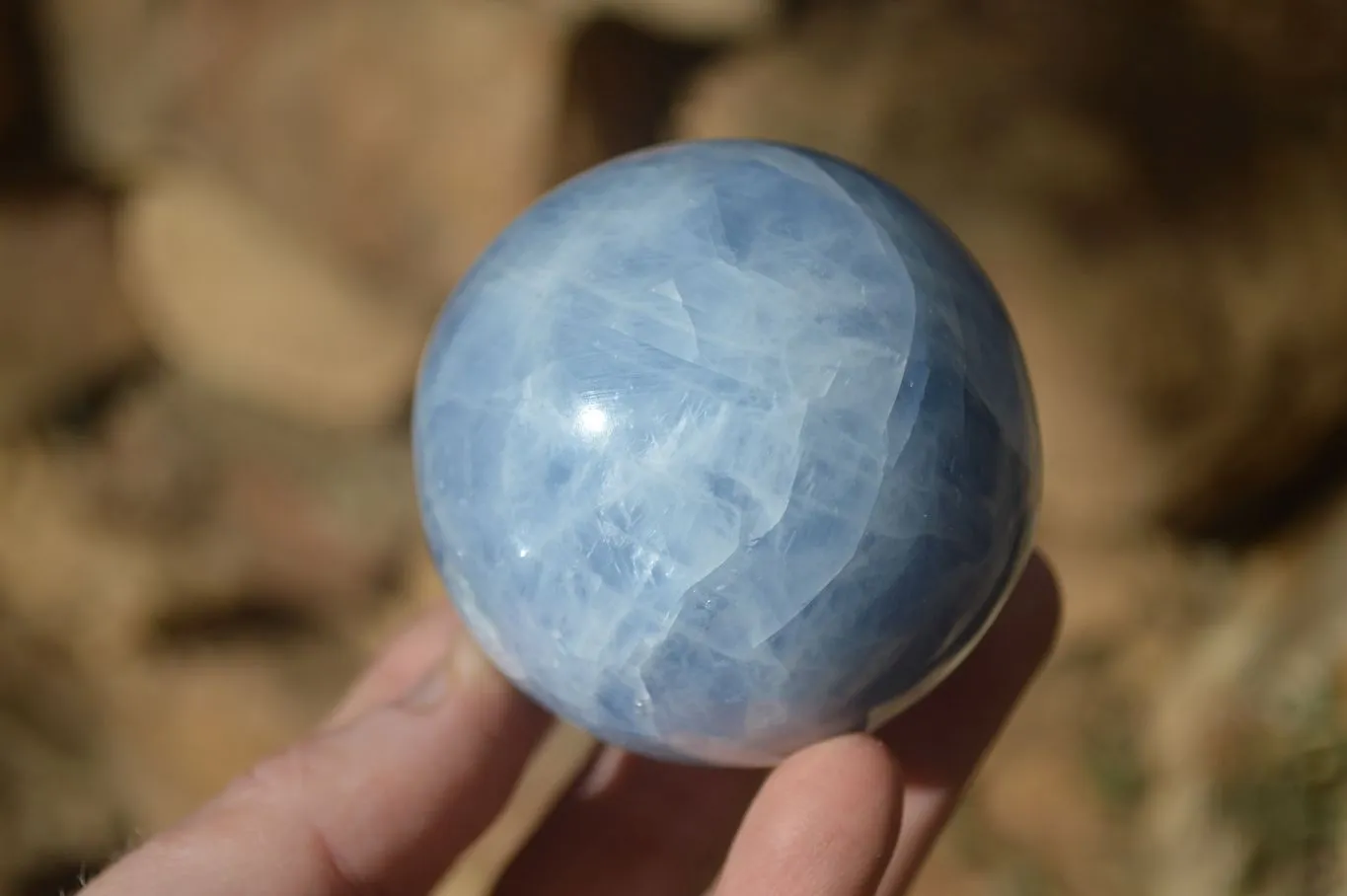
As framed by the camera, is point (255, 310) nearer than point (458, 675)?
No

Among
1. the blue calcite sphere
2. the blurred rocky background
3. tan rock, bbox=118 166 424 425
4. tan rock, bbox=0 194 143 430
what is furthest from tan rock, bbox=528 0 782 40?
tan rock, bbox=0 194 143 430

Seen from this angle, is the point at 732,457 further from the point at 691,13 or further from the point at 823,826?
the point at 691,13

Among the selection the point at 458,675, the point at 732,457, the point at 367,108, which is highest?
the point at 732,457

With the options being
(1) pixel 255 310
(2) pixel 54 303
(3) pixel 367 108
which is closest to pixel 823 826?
(3) pixel 367 108

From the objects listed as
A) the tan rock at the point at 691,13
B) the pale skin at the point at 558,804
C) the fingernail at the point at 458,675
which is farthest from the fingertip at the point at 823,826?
the tan rock at the point at 691,13

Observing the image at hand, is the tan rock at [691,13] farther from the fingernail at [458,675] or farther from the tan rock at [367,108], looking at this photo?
the fingernail at [458,675]

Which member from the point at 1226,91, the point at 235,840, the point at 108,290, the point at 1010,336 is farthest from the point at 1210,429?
the point at 108,290

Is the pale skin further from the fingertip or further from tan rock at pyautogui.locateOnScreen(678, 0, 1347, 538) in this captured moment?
tan rock at pyautogui.locateOnScreen(678, 0, 1347, 538)
